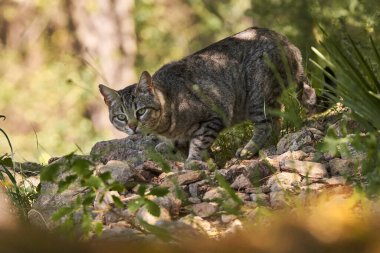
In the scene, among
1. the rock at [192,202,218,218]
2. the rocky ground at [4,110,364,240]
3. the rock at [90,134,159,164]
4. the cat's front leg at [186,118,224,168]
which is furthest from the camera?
the cat's front leg at [186,118,224,168]

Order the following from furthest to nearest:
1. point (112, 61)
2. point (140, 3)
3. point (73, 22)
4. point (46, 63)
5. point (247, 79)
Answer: point (140, 3) < point (46, 63) < point (73, 22) < point (112, 61) < point (247, 79)

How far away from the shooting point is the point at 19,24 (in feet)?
46.4

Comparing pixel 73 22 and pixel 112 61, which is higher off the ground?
pixel 73 22

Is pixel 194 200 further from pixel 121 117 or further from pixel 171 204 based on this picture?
pixel 121 117

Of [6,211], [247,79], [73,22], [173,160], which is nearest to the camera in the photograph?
[6,211]

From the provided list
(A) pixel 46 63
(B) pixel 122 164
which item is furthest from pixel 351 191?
(A) pixel 46 63

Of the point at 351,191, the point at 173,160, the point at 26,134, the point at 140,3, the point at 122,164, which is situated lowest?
the point at 351,191

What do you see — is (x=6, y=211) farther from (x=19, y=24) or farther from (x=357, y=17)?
(x=19, y=24)

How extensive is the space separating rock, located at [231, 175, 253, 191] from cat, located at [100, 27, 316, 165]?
5.38ft

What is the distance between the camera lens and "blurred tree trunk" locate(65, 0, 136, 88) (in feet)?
40.8

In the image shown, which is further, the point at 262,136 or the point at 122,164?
the point at 262,136

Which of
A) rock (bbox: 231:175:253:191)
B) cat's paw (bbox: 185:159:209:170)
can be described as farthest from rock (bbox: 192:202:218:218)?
cat's paw (bbox: 185:159:209:170)

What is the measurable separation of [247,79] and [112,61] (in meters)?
6.22

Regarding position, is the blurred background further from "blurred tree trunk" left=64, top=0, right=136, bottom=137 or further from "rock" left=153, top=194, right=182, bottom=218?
"rock" left=153, top=194, right=182, bottom=218
